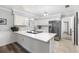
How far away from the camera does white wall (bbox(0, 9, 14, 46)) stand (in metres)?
3.79

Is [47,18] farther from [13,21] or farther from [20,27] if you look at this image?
[13,21]

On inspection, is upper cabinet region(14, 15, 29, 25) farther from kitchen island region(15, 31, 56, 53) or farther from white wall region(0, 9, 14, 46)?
kitchen island region(15, 31, 56, 53)

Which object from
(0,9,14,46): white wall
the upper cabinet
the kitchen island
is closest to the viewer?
the kitchen island

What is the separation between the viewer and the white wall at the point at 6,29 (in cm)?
379

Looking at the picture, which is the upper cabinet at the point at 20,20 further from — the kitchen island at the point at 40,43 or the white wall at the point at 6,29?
the kitchen island at the point at 40,43

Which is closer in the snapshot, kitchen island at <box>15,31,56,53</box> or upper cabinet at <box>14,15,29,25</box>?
kitchen island at <box>15,31,56,53</box>

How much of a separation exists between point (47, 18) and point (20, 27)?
8.28 feet

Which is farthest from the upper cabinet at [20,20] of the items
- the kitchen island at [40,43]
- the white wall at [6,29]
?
the kitchen island at [40,43]

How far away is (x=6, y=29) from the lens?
4.05m

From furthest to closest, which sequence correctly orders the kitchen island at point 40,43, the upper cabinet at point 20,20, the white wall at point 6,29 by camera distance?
the upper cabinet at point 20,20 → the white wall at point 6,29 → the kitchen island at point 40,43

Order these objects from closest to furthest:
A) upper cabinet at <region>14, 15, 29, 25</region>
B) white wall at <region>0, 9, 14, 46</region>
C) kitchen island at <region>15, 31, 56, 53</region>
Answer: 1. kitchen island at <region>15, 31, 56, 53</region>
2. white wall at <region>0, 9, 14, 46</region>
3. upper cabinet at <region>14, 15, 29, 25</region>

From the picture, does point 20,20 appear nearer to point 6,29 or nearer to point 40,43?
point 6,29

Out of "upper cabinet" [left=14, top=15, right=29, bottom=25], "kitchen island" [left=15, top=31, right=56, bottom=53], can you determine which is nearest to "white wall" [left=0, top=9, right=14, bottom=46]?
"upper cabinet" [left=14, top=15, right=29, bottom=25]
